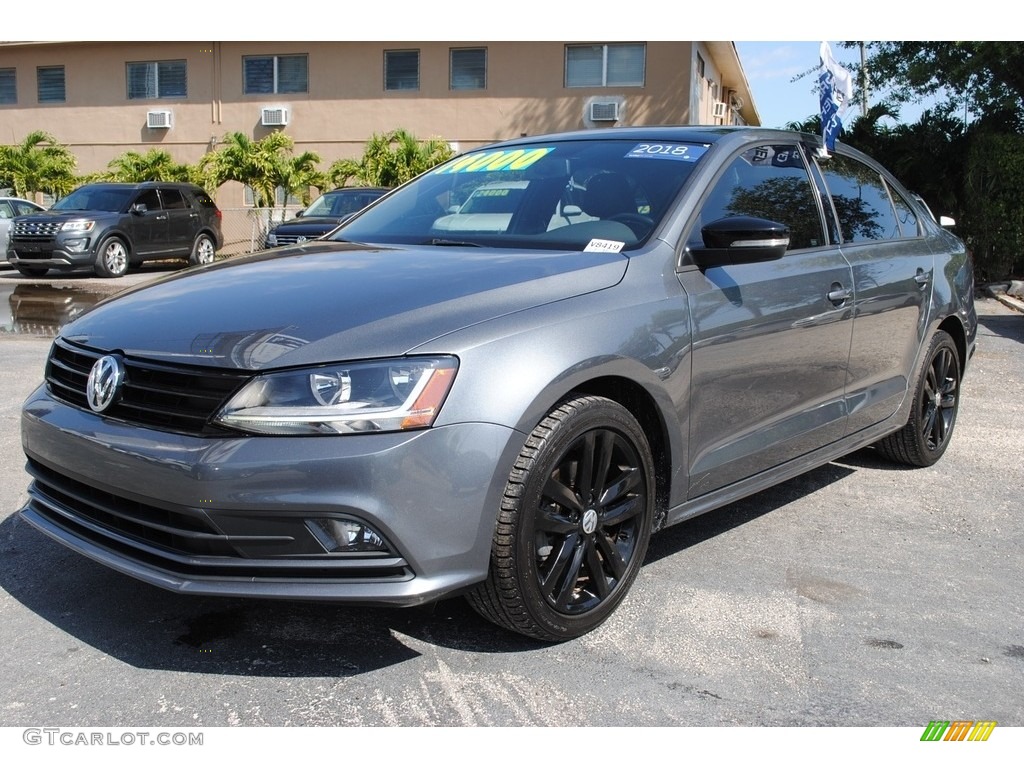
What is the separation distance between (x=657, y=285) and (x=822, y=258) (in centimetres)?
120

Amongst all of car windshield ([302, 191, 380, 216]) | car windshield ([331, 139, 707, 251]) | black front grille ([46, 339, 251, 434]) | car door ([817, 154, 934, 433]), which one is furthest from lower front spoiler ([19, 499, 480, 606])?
car windshield ([302, 191, 380, 216])

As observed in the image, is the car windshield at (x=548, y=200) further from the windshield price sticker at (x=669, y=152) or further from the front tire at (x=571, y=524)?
the front tire at (x=571, y=524)

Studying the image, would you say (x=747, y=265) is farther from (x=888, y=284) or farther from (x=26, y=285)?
(x=26, y=285)

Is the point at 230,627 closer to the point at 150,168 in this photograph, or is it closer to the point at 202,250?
the point at 202,250

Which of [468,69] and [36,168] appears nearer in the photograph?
[468,69]

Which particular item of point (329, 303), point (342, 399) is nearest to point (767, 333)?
point (329, 303)

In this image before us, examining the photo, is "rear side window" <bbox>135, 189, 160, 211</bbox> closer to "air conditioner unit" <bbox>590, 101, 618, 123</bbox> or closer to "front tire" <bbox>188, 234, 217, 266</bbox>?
"front tire" <bbox>188, 234, 217, 266</bbox>

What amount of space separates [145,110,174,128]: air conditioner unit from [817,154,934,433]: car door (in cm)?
2461

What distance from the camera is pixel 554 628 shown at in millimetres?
3137

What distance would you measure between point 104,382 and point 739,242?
212 centimetres

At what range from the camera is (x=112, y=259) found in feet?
59.3

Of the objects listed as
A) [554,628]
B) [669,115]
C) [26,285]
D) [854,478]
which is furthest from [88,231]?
[554,628]

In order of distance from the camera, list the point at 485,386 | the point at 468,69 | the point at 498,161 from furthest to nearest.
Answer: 1. the point at 468,69
2. the point at 498,161
3. the point at 485,386

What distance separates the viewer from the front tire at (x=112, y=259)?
17.8 metres
